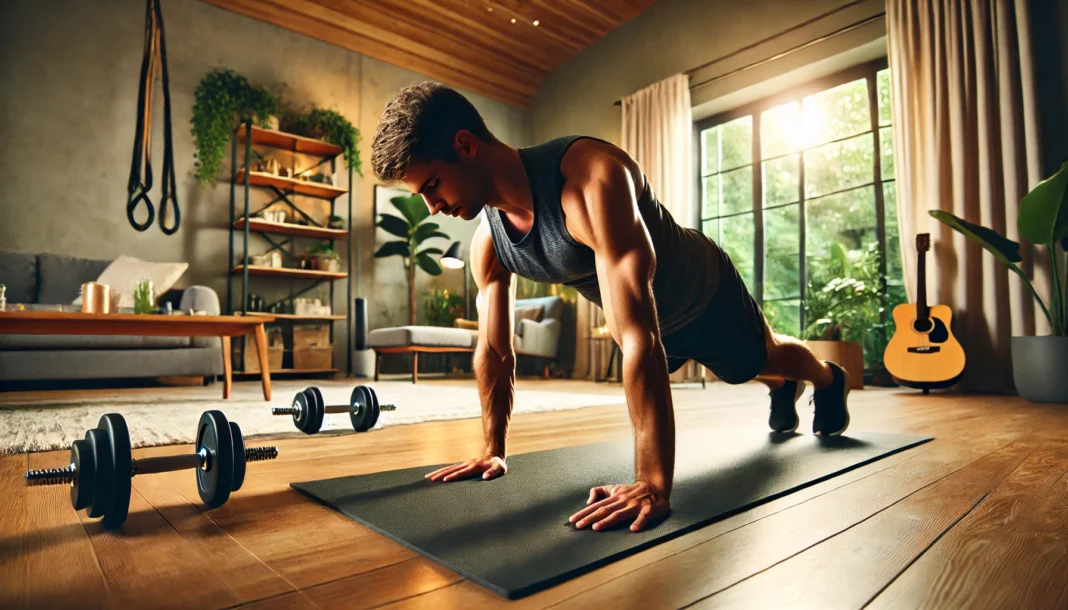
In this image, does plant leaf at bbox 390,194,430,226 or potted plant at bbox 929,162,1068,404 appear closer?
potted plant at bbox 929,162,1068,404

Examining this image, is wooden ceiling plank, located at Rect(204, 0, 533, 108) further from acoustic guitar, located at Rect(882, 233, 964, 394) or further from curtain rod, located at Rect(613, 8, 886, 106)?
acoustic guitar, located at Rect(882, 233, 964, 394)

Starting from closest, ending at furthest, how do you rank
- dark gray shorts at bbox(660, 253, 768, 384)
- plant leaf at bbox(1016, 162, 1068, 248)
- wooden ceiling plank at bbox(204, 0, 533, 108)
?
dark gray shorts at bbox(660, 253, 768, 384)
plant leaf at bbox(1016, 162, 1068, 248)
wooden ceiling plank at bbox(204, 0, 533, 108)

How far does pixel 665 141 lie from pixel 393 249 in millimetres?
2692

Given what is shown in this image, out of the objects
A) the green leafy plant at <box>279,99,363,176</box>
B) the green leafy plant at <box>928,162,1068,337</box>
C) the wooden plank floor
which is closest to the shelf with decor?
the green leafy plant at <box>279,99,363,176</box>

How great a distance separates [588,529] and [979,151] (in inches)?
146

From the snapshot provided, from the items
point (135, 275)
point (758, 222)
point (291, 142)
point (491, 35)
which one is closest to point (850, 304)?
point (758, 222)

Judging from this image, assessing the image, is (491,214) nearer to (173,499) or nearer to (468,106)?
(468,106)

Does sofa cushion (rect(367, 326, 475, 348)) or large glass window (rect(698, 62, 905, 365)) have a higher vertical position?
large glass window (rect(698, 62, 905, 365))

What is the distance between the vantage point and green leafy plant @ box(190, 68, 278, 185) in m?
4.88

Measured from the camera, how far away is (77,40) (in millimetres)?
4520

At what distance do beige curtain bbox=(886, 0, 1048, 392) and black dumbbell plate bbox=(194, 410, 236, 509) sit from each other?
12.4 feet

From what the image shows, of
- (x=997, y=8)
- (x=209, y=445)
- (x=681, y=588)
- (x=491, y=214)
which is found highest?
(x=997, y=8)

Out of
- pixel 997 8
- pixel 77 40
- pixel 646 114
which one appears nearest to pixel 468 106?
pixel 997 8

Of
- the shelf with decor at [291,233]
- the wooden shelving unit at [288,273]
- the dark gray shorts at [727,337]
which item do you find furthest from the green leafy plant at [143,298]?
the dark gray shorts at [727,337]
